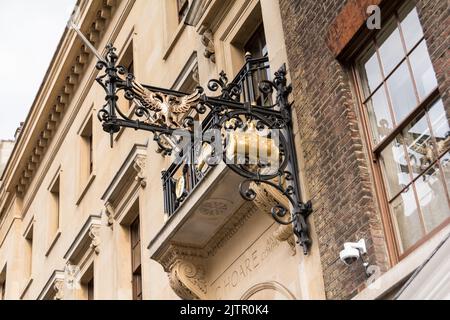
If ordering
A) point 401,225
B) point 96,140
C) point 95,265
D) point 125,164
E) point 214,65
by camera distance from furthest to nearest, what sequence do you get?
point 96,140
point 95,265
point 125,164
point 214,65
point 401,225

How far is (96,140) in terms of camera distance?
2330 cm

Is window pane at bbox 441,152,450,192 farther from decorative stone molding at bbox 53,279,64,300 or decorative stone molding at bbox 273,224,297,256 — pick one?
decorative stone molding at bbox 53,279,64,300

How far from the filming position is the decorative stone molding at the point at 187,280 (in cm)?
1446

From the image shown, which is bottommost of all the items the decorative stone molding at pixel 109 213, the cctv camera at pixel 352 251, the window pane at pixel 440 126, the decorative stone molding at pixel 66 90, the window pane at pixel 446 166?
the cctv camera at pixel 352 251

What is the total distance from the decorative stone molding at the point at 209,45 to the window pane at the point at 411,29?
6006 mm

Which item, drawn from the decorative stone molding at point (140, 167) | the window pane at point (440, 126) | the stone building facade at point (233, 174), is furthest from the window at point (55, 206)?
the window pane at point (440, 126)

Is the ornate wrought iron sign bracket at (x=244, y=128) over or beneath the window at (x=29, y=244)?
beneath

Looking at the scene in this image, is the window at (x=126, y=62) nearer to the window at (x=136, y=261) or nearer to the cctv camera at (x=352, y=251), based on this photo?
the window at (x=136, y=261)

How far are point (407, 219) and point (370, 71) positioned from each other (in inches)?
83.1

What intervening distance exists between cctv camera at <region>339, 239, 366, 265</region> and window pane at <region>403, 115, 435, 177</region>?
0.99m

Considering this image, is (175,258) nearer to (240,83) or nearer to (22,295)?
(240,83)

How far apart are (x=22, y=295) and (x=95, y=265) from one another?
7411 mm
